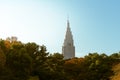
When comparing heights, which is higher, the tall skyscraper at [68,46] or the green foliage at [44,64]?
the tall skyscraper at [68,46]

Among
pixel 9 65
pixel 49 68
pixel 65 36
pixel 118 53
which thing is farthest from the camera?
pixel 65 36

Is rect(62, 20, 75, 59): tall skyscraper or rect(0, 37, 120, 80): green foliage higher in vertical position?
rect(62, 20, 75, 59): tall skyscraper

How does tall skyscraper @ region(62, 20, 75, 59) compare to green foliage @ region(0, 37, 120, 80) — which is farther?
tall skyscraper @ region(62, 20, 75, 59)

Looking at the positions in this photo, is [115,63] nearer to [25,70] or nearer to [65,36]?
[25,70]

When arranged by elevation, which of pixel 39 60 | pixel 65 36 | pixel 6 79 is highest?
pixel 65 36

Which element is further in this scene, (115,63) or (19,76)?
(115,63)

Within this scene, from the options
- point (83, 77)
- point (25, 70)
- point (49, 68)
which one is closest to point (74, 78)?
point (83, 77)

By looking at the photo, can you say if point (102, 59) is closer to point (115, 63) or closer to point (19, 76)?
point (115, 63)

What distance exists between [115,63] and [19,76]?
22.1m

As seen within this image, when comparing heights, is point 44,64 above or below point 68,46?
below

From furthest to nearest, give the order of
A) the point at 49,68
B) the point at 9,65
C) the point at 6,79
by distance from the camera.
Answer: the point at 49,68, the point at 9,65, the point at 6,79

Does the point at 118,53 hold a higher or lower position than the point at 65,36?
lower

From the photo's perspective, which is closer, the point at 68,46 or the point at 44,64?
the point at 44,64

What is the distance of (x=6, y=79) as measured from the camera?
4606 centimetres
